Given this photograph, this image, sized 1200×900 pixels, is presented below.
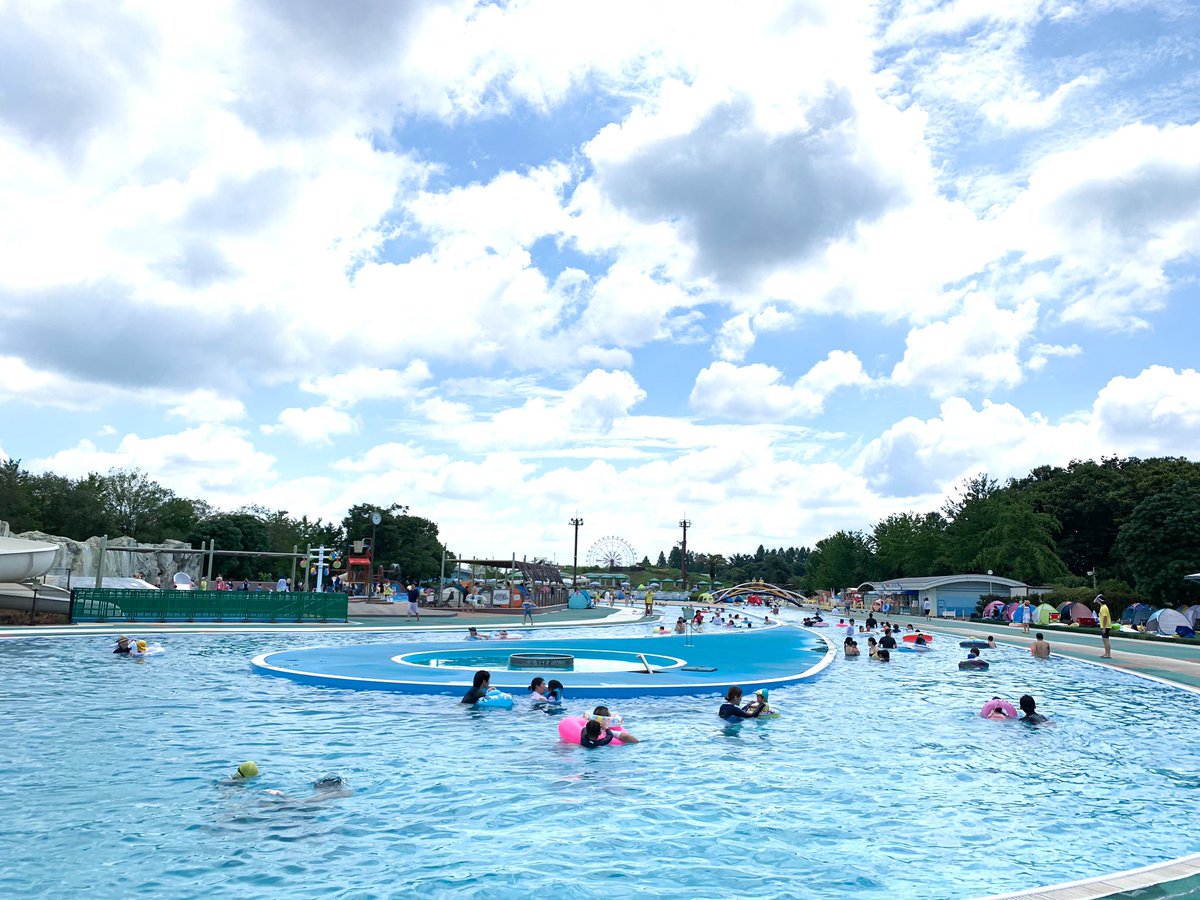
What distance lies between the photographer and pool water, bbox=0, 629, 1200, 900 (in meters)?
8.09

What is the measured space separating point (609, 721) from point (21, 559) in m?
30.0

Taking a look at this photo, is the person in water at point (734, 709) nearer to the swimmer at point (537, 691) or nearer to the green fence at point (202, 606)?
the swimmer at point (537, 691)

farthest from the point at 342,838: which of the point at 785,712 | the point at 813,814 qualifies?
the point at 785,712

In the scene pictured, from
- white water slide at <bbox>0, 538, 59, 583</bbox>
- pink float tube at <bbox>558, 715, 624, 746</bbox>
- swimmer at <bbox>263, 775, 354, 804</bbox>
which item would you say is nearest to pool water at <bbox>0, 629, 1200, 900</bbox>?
swimmer at <bbox>263, 775, 354, 804</bbox>

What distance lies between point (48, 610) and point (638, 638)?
22281 millimetres

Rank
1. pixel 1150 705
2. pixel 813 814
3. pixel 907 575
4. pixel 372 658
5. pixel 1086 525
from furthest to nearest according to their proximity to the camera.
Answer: pixel 907 575 < pixel 1086 525 < pixel 372 658 < pixel 1150 705 < pixel 813 814

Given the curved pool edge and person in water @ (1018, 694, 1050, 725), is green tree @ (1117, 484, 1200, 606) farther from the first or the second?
the curved pool edge

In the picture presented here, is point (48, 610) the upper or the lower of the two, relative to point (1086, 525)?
lower

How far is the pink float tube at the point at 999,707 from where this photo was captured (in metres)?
17.3

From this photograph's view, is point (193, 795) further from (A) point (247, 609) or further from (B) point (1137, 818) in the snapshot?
(A) point (247, 609)

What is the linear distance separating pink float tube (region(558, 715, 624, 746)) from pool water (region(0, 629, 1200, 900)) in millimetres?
349

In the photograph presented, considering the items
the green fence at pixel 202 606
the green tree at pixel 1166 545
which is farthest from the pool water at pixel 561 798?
the green tree at pixel 1166 545

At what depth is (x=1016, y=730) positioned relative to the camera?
53.1 feet

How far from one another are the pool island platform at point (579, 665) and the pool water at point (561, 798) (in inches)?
29.6
